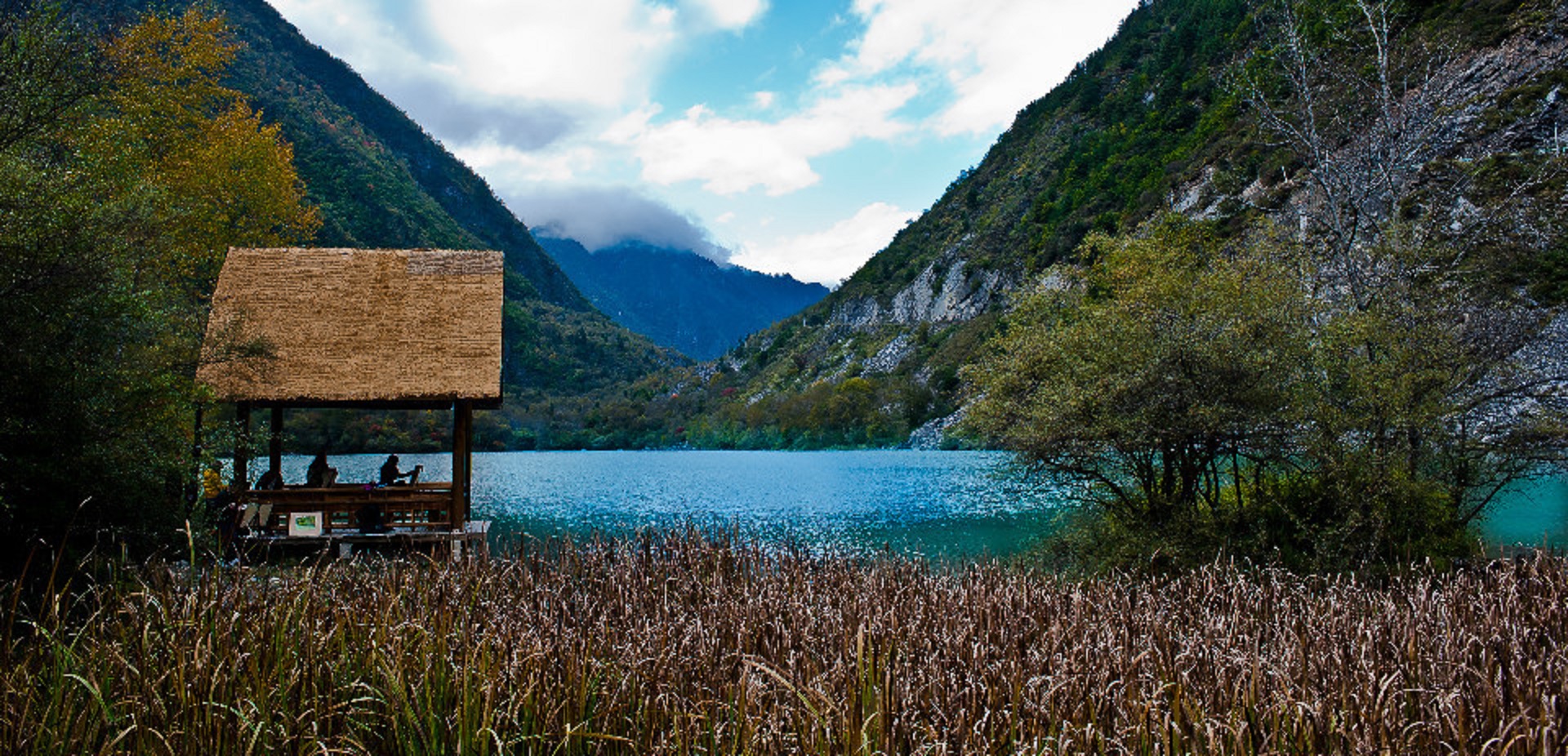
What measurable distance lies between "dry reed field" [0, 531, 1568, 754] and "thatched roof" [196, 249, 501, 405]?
853cm

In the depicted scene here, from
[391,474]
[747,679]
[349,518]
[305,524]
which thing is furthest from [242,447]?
[747,679]

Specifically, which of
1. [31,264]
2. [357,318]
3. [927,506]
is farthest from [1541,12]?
[31,264]

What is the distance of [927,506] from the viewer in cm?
2914

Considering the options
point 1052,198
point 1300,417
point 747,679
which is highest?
point 1052,198

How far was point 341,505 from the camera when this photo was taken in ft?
44.6

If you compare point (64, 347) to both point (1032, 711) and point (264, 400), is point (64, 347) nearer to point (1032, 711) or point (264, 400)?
point (264, 400)

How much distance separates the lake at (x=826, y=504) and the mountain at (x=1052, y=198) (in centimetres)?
1150

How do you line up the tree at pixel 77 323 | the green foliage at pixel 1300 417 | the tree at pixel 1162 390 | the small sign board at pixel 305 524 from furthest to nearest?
1. the small sign board at pixel 305 524
2. the tree at pixel 1162 390
3. the green foliage at pixel 1300 417
4. the tree at pixel 77 323

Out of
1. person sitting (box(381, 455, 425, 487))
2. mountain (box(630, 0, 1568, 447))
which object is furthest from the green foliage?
mountain (box(630, 0, 1568, 447))

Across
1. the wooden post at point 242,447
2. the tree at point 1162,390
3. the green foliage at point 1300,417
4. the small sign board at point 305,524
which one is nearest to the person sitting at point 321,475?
the wooden post at point 242,447

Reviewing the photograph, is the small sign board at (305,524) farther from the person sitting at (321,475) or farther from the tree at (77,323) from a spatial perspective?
the tree at (77,323)

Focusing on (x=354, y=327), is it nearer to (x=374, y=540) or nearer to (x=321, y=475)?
(x=321, y=475)

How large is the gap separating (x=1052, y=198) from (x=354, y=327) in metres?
95.0

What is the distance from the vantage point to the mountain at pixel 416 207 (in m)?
71.8
